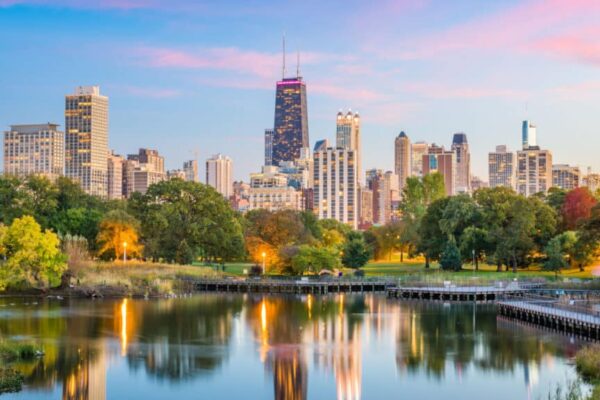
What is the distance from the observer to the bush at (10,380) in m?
36.9

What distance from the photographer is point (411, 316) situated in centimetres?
6531

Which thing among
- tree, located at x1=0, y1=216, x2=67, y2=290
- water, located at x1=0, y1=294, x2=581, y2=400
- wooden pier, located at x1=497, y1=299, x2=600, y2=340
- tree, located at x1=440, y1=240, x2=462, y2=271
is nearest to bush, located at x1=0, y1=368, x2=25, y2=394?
water, located at x1=0, y1=294, x2=581, y2=400

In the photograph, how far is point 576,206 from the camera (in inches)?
4225

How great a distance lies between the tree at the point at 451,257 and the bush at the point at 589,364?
185 feet

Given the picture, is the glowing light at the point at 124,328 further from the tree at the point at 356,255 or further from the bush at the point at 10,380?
the tree at the point at 356,255

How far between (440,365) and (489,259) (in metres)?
57.2

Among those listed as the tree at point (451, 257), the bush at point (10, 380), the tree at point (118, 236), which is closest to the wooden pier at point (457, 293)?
the tree at point (451, 257)

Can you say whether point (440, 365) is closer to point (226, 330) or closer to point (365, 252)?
point (226, 330)

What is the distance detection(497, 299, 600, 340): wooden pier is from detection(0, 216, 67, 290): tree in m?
37.5

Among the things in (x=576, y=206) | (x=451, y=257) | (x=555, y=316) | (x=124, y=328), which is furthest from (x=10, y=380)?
(x=576, y=206)

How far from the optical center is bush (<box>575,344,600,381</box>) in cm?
3972

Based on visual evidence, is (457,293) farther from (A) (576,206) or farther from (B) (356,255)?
(A) (576,206)

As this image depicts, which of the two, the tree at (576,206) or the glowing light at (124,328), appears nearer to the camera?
the glowing light at (124,328)

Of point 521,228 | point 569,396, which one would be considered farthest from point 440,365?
point 521,228
